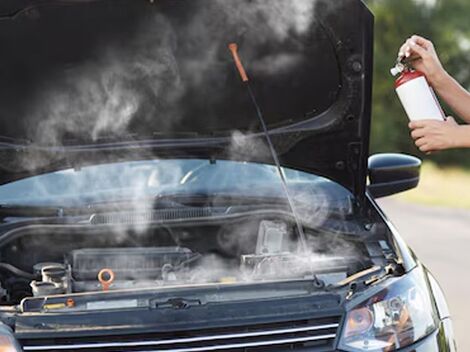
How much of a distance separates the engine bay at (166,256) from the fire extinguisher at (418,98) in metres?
0.61

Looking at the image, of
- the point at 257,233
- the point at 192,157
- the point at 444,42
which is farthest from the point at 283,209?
the point at 444,42

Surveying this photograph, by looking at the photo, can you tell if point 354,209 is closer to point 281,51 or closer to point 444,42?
point 281,51

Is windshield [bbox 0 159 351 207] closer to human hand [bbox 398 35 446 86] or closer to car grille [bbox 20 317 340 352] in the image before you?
human hand [bbox 398 35 446 86]

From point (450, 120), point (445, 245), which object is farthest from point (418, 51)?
point (445, 245)

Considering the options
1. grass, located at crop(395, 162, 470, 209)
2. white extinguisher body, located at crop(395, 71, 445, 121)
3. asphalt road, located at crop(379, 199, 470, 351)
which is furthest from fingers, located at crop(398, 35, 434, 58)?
grass, located at crop(395, 162, 470, 209)

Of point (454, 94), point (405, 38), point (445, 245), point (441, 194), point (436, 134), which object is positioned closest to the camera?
point (436, 134)

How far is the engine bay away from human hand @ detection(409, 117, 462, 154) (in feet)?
1.65

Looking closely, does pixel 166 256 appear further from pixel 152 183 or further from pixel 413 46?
pixel 413 46

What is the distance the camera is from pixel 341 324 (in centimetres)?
314

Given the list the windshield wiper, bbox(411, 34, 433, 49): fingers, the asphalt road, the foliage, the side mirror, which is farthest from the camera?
the foliage

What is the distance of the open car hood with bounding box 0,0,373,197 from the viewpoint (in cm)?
398

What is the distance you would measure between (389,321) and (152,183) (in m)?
1.65

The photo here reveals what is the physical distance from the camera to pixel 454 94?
413 cm

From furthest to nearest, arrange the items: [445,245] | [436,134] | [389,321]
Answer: [445,245] < [436,134] < [389,321]
